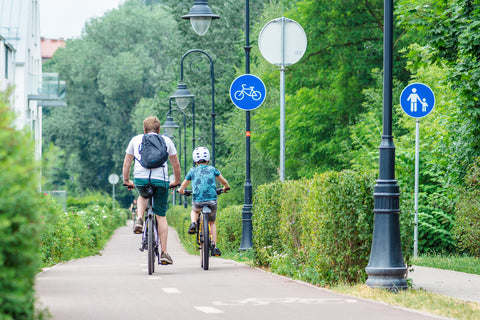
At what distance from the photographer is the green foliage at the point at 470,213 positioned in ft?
49.9

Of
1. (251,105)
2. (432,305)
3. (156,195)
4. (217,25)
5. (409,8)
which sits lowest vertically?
(432,305)

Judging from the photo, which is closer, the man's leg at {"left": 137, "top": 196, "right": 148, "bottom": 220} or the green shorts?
the green shorts

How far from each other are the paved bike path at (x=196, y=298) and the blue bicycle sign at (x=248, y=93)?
544 cm

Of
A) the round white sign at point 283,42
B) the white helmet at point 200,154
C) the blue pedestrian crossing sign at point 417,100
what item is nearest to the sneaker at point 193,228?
the white helmet at point 200,154

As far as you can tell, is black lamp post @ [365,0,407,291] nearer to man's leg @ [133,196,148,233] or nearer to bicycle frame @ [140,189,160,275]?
bicycle frame @ [140,189,160,275]

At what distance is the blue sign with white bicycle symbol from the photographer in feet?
56.4

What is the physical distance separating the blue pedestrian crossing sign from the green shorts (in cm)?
688

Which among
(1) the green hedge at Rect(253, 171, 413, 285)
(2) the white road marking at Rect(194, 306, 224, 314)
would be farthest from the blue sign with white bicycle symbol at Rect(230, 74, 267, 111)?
(2) the white road marking at Rect(194, 306, 224, 314)

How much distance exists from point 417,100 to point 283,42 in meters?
3.25

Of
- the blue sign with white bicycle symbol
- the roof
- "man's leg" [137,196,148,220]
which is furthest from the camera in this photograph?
the roof

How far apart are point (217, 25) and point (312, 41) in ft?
79.3

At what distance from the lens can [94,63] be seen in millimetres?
90750

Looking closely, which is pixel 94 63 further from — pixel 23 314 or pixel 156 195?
pixel 23 314

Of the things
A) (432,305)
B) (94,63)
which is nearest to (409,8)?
(432,305)
